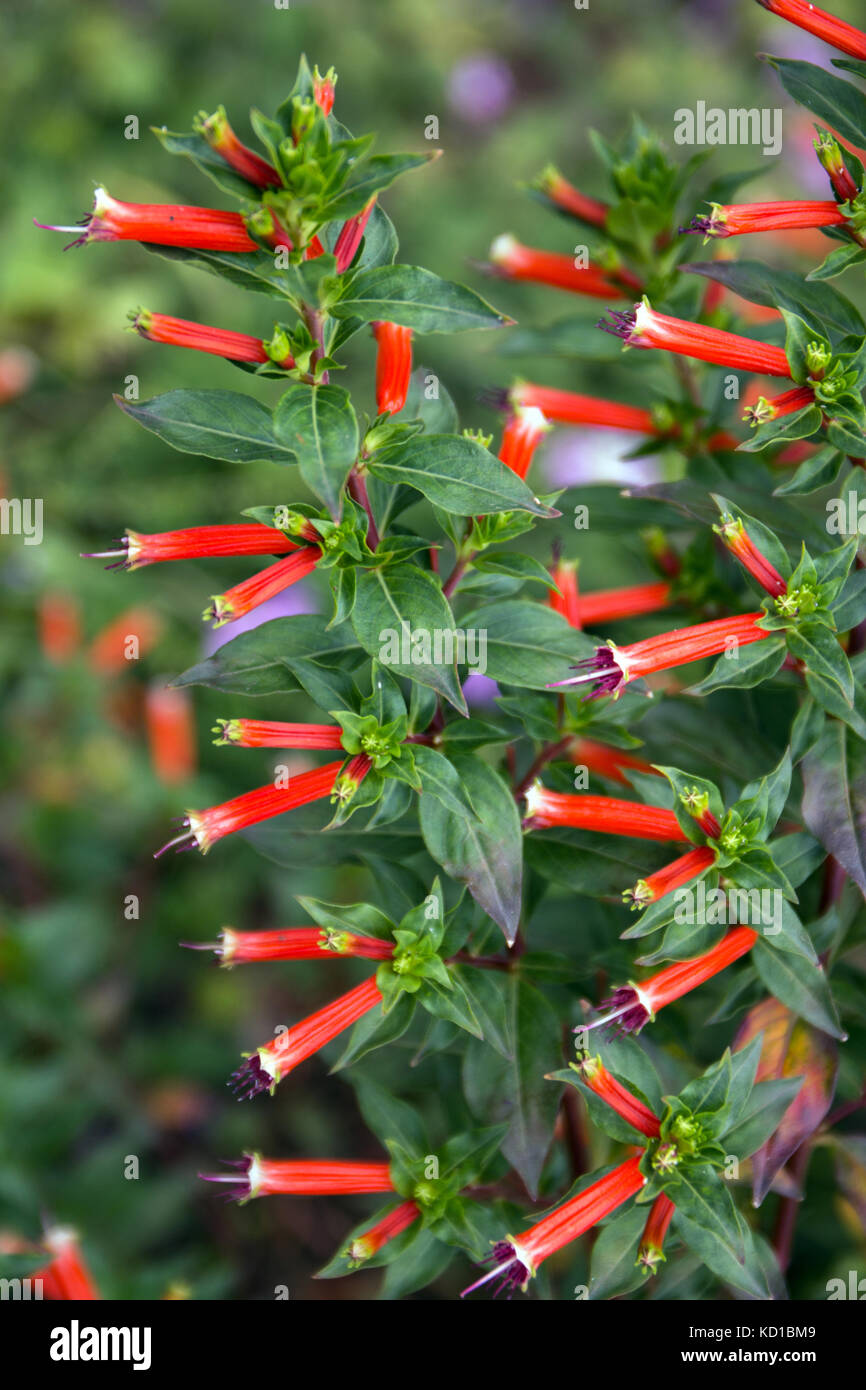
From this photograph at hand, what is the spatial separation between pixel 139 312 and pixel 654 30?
4826 mm

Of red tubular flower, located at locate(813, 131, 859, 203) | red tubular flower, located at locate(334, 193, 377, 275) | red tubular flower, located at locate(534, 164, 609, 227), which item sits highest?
red tubular flower, located at locate(534, 164, 609, 227)

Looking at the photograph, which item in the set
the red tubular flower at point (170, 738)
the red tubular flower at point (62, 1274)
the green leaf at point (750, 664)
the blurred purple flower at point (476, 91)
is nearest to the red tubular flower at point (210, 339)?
the green leaf at point (750, 664)

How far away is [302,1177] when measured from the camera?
128cm

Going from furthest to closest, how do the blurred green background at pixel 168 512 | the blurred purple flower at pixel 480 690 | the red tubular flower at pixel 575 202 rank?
the blurred purple flower at pixel 480 690, the blurred green background at pixel 168 512, the red tubular flower at pixel 575 202

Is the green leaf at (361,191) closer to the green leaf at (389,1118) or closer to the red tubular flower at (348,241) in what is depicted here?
the red tubular flower at (348,241)

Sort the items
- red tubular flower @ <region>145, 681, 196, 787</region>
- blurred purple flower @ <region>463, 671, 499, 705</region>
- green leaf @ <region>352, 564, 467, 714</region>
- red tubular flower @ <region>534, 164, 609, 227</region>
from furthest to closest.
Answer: blurred purple flower @ <region>463, 671, 499, 705</region>
red tubular flower @ <region>145, 681, 196, 787</region>
red tubular flower @ <region>534, 164, 609, 227</region>
green leaf @ <region>352, 564, 467, 714</region>

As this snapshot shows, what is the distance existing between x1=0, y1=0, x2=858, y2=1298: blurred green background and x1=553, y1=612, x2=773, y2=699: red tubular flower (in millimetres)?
733

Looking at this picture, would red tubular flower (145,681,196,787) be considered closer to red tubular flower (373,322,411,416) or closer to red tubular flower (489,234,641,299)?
red tubular flower (489,234,641,299)

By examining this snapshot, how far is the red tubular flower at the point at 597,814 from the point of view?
1.24m

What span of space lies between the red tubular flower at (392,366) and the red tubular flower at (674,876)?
0.55m

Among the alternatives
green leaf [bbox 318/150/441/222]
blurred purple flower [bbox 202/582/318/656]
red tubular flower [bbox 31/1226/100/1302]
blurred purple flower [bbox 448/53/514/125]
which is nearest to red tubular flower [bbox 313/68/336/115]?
green leaf [bbox 318/150/441/222]

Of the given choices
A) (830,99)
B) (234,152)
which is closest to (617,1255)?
(234,152)

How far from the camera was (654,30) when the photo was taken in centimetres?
504

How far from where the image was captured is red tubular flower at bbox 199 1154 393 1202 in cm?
125
